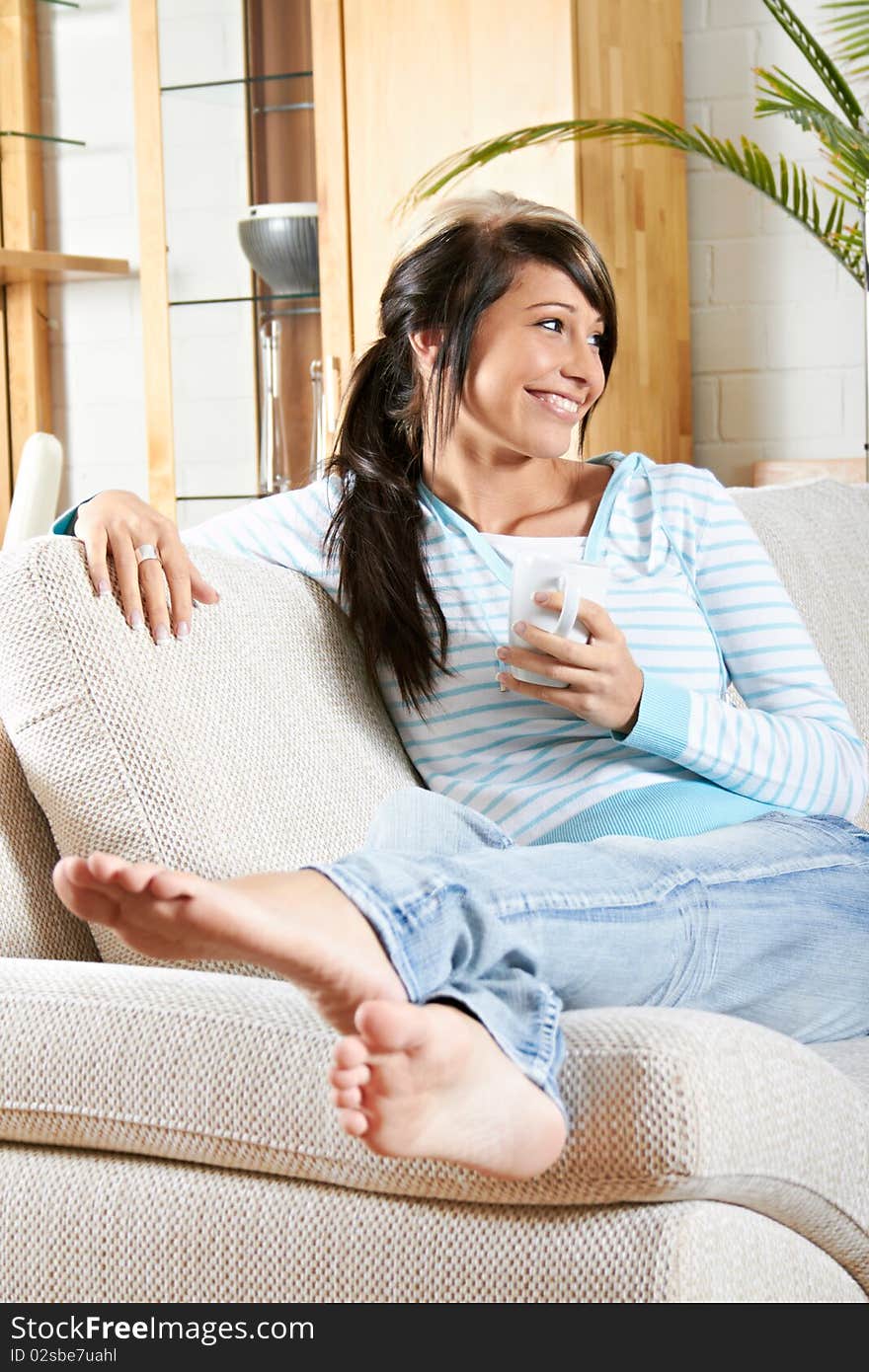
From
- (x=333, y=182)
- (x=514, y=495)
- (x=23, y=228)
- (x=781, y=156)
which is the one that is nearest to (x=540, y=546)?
(x=514, y=495)

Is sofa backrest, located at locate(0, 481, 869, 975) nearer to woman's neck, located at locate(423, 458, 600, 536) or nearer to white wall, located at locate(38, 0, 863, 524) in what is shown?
woman's neck, located at locate(423, 458, 600, 536)

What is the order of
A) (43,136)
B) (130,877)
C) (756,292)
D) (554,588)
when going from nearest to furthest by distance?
1. (130,877)
2. (554,588)
3. (756,292)
4. (43,136)

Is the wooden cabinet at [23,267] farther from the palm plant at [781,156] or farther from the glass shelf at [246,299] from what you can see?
the palm plant at [781,156]

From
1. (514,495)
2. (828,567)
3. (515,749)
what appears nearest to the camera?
(515,749)

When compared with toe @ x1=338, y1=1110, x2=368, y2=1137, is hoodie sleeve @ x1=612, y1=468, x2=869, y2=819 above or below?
above

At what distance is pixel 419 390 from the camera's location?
5.15 ft

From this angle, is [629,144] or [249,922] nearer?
[249,922]

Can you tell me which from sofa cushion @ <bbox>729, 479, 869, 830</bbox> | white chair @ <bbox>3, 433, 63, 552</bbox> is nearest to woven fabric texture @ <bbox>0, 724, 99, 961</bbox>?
sofa cushion @ <bbox>729, 479, 869, 830</bbox>

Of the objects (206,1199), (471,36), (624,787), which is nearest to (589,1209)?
(206,1199)

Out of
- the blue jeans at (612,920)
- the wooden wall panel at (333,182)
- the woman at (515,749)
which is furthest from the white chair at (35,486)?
the blue jeans at (612,920)

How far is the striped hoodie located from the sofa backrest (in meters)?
0.09

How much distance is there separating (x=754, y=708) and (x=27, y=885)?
0.64 meters

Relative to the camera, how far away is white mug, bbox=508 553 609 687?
1.20 meters

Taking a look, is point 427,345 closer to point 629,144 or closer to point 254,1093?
point 254,1093
